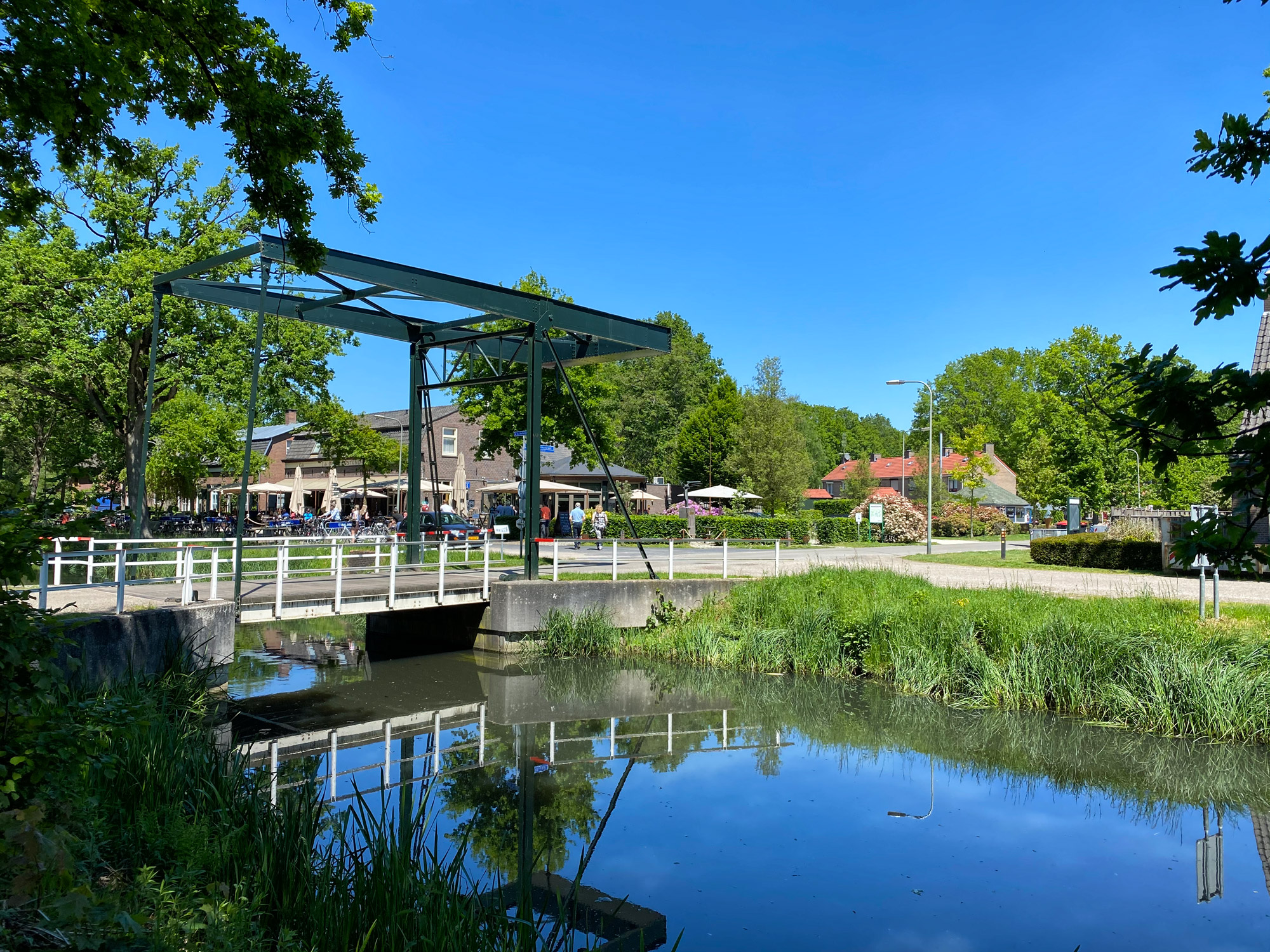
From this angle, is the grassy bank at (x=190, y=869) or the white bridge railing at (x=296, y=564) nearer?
the grassy bank at (x=190, y=869)

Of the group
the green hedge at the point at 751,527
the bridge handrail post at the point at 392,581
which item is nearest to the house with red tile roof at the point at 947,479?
the green hedge at the point at 751,527

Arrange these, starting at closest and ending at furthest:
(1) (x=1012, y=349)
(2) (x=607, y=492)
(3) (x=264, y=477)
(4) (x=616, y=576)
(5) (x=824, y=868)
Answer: (5) (x=824, y=868) → (4) (x=616, y=576) → (2) (x=607, y=492) → (3) (x=264, y=477) → (1) (x=1012, y=349)

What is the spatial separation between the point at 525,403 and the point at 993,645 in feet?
46.6

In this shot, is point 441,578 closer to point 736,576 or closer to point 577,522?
point 736,576

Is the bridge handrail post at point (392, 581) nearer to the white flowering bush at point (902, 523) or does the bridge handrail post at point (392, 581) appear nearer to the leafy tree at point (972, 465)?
the white flowering bush at point (902, 523)

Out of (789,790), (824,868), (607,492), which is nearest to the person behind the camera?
(824,868)

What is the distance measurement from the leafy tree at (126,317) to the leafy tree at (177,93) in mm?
16982

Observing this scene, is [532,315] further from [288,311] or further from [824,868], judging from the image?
[824,868]

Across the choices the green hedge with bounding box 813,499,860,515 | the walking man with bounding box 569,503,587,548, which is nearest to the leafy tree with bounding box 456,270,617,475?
the walking man with bounding box 569,503,587,548

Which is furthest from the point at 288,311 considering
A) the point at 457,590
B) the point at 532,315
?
the point at 457,590

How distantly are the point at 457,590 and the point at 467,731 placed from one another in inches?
184

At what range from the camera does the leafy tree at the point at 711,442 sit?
53844mm

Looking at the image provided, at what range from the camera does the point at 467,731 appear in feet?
33.8

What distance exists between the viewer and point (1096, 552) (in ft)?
77.9
